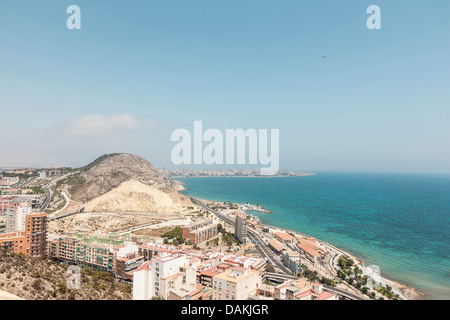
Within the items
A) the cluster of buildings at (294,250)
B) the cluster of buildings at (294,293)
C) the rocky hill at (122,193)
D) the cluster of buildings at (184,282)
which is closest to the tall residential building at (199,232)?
the cluster of buildings at (294,250)

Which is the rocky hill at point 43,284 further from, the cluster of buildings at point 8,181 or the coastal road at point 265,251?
the cluster of buildings at point 8,181

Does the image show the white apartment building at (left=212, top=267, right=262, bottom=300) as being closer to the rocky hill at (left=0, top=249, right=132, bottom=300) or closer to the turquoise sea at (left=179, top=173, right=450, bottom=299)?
the rocky hill at (left=0, top=249, right=132, bottom=300)

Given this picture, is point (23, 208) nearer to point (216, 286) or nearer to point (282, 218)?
point (216, 286)

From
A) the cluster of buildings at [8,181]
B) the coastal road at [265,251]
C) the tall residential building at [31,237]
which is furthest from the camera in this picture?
the cluster of buildings at [8,181]

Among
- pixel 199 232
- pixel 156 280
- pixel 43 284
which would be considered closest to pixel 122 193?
pixel 199 232

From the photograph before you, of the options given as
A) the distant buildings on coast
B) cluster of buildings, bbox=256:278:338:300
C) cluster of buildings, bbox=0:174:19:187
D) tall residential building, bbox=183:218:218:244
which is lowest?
the distant buildings on coast

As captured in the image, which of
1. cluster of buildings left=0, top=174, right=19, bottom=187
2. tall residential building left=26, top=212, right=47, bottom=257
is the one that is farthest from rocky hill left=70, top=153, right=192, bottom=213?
tall residential building left=26, top=212, right=47, bottom=257

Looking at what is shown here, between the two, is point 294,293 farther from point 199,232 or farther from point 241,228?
point 199,232
